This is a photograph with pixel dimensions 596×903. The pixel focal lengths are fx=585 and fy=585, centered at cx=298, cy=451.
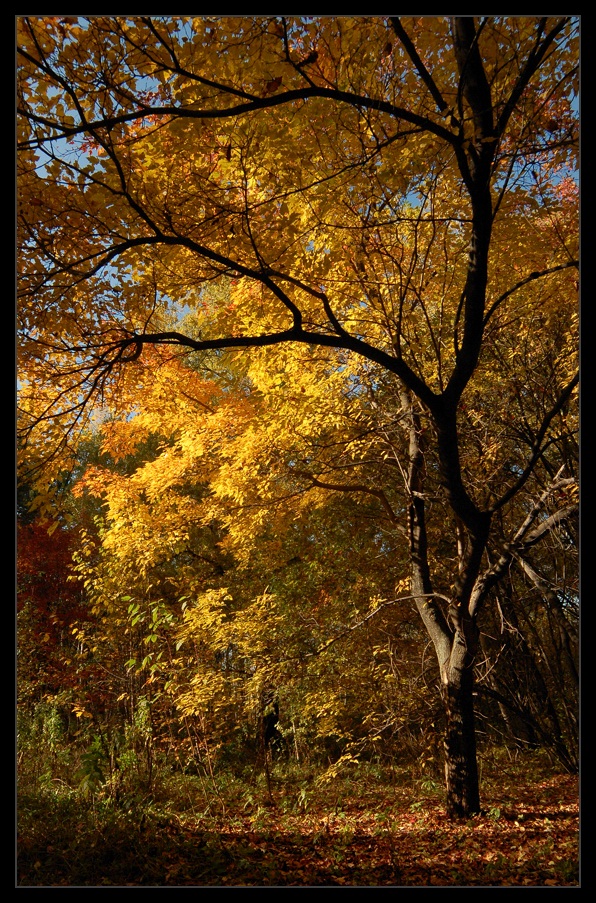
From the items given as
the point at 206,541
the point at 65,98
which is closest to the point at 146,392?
the point at 65,98

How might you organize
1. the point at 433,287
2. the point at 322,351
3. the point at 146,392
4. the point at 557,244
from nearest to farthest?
the point at 557,244, the point at 146,392, the point at 433,287, the point at 322,351

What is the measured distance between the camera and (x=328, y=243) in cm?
482

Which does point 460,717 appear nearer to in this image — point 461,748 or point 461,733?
point 461,733

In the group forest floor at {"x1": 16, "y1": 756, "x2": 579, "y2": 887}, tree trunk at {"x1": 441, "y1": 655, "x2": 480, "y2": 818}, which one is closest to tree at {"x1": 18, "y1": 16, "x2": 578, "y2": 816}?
tree trunk at {"x1": 441, "y1": 655, "x2": 480, "y2": 818}

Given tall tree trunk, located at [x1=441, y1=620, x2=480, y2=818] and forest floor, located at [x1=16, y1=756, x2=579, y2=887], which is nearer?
forest floor, located at [x1=16, y1=756, x2=579, y2=887]

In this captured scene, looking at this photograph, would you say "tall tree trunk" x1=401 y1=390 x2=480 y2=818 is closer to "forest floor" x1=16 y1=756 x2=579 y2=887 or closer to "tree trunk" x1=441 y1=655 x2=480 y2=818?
"tree trunk" x1=441 y1=655 x2=480 y2=818

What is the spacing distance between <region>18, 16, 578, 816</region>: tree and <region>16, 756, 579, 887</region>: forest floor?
24.8 inches

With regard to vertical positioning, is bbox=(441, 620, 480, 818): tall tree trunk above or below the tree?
below

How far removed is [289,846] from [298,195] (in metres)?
4.66

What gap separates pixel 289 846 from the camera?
413 centimetres

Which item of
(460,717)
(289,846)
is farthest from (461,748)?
(289,846)

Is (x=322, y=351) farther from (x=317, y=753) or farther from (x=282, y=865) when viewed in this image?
(x=317, y=753)

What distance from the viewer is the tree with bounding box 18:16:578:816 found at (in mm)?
2857

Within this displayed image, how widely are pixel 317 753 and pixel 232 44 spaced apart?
8.25 meters
